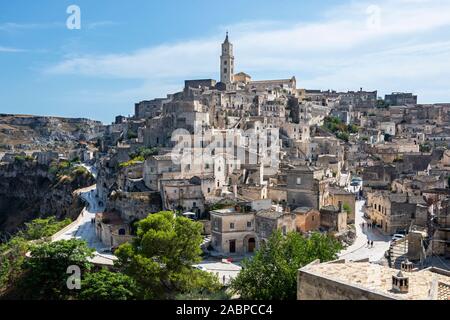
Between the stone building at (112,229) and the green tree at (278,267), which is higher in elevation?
the green tree at (278,267)

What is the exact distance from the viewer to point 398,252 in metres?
36.0

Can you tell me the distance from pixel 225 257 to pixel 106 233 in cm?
1264

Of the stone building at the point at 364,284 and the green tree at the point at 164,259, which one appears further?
the green tree at the point at 164,259

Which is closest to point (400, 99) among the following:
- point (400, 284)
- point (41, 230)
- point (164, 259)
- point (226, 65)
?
point (226, 65)

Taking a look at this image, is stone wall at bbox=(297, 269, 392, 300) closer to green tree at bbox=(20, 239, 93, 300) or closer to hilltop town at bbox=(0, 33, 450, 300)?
hilltop town at bbox=(0, 33, 450, 300)

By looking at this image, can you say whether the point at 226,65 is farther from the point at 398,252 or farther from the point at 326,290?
the point at 326,290

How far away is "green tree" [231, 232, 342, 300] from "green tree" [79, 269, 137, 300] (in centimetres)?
632

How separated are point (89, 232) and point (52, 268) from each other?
56.2 ft

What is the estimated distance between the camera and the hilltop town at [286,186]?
32463 millimetres

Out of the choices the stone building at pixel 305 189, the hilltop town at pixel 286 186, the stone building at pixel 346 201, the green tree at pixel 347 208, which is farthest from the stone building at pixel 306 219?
the stone building at pixel 346 201

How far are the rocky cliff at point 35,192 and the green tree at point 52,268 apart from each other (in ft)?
103

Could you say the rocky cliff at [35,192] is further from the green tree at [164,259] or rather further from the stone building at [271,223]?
the green tree at [164,259]

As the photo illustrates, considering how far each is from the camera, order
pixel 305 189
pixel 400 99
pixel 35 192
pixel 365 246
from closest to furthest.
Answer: pixel 365 246 → pixel 305 189 → pixel 35 192 → pixel 400 99

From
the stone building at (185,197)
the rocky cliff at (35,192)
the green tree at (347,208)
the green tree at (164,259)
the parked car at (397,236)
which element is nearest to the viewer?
the green tree at (164,259)
